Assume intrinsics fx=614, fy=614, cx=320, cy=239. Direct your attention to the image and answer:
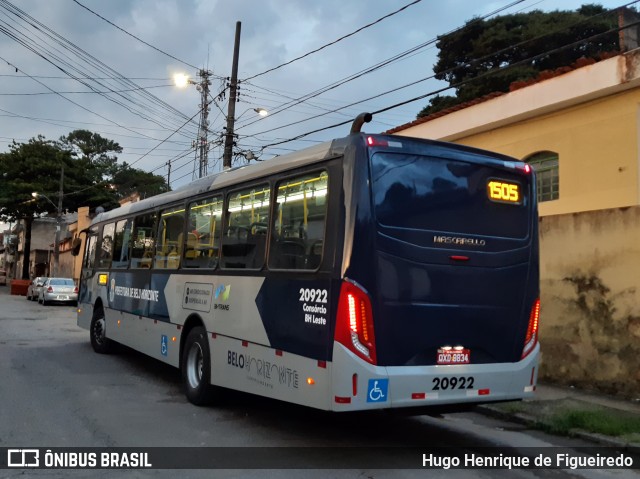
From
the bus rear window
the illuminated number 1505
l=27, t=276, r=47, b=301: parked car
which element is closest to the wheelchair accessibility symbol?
the bus rear window

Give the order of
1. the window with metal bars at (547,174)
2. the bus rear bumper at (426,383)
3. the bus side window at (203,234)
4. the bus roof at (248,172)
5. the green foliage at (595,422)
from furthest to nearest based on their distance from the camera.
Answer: the window with metal bars at (547,174)
the bus side window at (203,234)
the green foliage at (595,422)
the bus roof at (248,172)
the bus rear bumper at (426,383)

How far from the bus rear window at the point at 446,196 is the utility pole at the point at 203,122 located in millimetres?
20453

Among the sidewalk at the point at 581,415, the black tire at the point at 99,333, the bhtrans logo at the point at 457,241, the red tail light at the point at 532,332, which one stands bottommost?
the sidewalk at the point at 581,415

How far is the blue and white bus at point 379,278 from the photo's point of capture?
5.45 meters

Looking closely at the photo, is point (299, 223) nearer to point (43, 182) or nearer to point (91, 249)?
point (91, 249)

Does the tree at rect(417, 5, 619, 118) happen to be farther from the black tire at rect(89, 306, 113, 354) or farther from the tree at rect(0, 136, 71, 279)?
the tree at rect(0, 136, 71, 279)

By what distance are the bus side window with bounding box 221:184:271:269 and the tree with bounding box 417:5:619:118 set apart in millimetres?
23739

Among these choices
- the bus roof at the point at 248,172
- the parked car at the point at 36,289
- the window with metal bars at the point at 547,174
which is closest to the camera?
the bus roof at the point at 248,172

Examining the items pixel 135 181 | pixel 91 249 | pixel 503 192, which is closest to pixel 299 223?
pixel 503 192

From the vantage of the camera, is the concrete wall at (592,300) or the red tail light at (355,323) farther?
the concrete wall at (592,300)

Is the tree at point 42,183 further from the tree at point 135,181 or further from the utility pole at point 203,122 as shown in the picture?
the utility pole at point 203,122

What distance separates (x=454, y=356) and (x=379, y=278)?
1115 millimetres

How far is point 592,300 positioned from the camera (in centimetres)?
945

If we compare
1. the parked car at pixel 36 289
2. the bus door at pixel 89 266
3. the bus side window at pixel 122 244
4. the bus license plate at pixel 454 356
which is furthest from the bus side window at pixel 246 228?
the parked car at pixel 36 289
